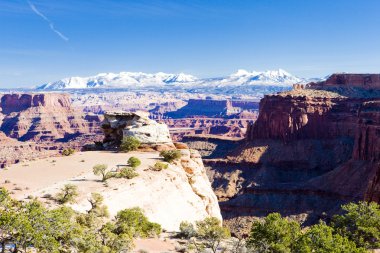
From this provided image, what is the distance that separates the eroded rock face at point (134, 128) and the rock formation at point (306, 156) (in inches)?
1494

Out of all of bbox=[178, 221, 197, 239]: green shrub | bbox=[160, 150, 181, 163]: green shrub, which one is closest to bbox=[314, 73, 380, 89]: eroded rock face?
bbox=[160, 150, 181, 163]: green shrub

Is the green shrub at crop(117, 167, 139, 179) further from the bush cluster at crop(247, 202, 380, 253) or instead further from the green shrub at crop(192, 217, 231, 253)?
the bush cluster at crop(247, 202, 380, 253)

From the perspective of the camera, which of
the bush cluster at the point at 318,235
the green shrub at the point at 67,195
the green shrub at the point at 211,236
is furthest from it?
the green shrub at the point at 67,195

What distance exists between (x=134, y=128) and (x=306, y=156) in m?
79.2

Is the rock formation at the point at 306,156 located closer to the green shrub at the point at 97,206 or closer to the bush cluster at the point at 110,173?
the bush cluster at the point at 110,173

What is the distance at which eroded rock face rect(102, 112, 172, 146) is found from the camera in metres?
52.1

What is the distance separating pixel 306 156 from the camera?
12050 cm

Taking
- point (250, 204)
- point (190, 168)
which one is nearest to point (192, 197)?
point (190, 168)

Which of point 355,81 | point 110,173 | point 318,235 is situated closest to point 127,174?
point 110,173

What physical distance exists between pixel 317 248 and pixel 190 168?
2046 cm

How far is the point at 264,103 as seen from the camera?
141000mm

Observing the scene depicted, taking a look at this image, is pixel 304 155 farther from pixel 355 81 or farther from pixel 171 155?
pixel 171 155

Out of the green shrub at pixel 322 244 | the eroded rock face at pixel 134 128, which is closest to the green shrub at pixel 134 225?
the green shrub at pixel 322 244

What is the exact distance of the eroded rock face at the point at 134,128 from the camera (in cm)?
5209
